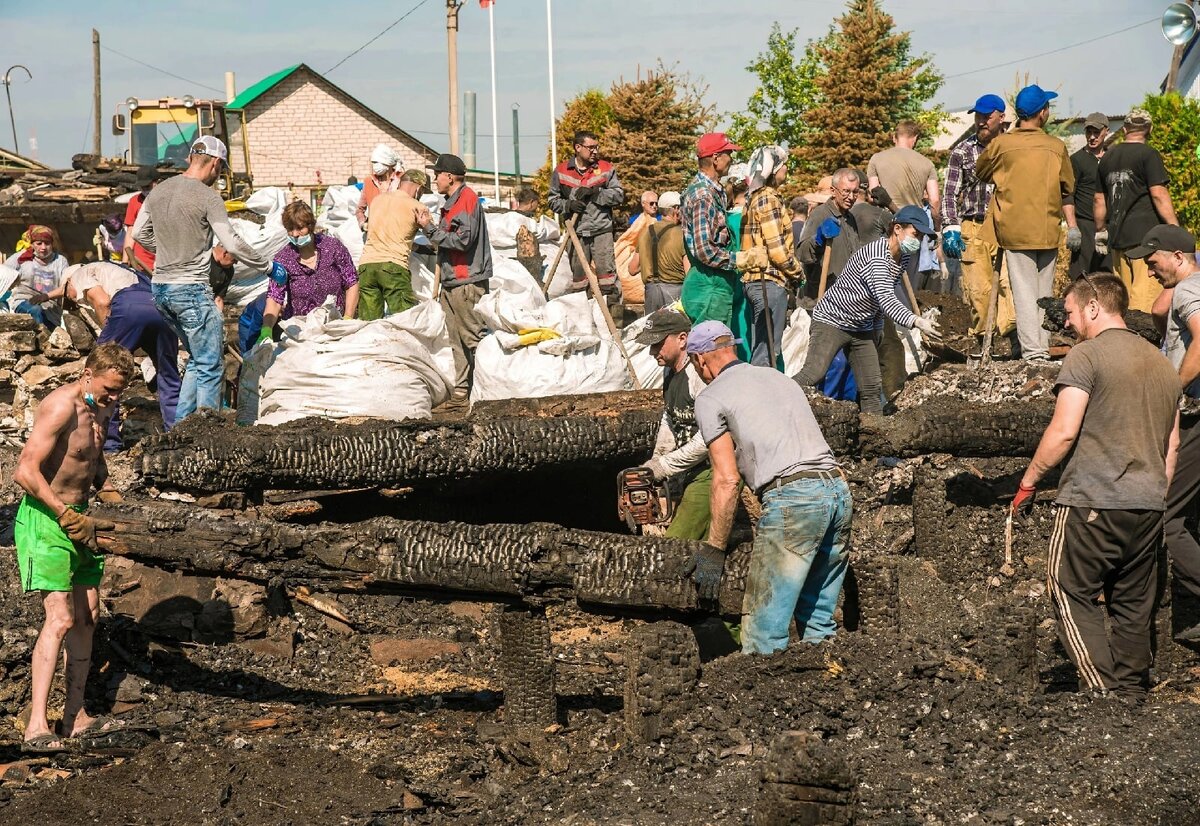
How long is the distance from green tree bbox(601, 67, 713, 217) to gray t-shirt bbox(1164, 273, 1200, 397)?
18.1 meters

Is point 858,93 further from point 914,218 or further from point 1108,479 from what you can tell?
point 1108,479

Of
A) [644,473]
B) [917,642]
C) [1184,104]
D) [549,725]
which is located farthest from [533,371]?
[1184,104]

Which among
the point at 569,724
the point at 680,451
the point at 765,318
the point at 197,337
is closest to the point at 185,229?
the point at 197,337

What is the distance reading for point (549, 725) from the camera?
5570 mm

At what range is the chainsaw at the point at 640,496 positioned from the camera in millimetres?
6000

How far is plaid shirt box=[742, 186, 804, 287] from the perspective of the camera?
877cm

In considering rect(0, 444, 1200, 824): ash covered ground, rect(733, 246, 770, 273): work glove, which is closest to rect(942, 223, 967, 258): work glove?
rect(733, 246, 770, 273): work glove

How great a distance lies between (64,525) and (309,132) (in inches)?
1382

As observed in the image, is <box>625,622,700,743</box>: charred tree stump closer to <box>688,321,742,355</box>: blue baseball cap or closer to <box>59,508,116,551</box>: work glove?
<box>688,321,742,355</box>: blue baseball cap

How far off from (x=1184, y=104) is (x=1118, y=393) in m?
11.7

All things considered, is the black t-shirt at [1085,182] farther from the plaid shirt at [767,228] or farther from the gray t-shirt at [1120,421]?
the gray t-shirt at [1120,421]

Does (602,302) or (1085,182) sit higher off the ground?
(1085,182)

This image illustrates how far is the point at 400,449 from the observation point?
24.1 feet

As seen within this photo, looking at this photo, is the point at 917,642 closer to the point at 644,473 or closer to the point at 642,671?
the point at 642,671
